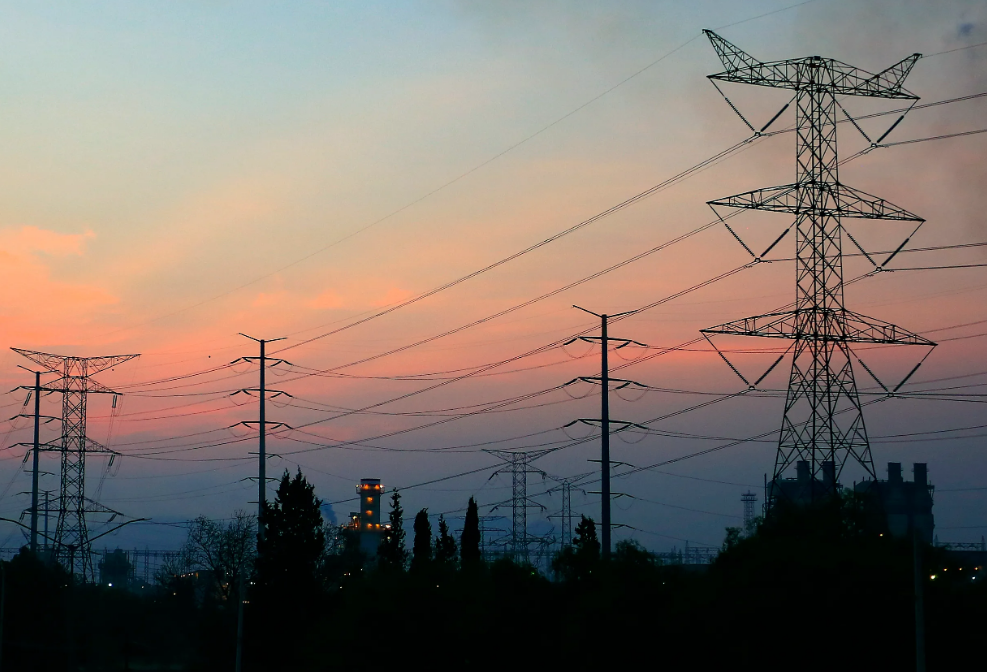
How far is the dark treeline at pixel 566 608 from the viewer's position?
123ft

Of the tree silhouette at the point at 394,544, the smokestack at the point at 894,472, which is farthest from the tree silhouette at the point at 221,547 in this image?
the smokestack at the point at 894,472

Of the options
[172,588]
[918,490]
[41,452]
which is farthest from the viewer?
[918,490]

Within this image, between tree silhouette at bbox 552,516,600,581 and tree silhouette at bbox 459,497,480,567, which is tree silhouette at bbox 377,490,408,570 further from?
tree silhouette at bbox 552,516,600,581

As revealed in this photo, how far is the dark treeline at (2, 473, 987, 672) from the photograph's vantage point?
37.4 meters

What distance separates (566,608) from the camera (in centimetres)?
5122

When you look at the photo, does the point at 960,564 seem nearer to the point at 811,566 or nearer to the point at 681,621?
the point at 811,566

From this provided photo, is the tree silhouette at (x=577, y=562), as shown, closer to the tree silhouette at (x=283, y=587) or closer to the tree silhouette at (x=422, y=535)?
the tree silhouette at (x=283, y=587)

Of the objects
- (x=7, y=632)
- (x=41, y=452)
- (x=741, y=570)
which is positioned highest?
(x=41, y=452)

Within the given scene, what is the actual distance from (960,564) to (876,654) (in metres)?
6.61

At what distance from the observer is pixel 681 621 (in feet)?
142

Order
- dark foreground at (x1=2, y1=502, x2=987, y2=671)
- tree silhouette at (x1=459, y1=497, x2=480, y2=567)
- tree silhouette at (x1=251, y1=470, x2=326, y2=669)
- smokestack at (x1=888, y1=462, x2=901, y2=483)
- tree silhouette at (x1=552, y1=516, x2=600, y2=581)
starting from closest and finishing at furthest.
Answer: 1. dark foreground at (x1=2, y1=502, x2=987, y2=671)
2. tree silhouette at (x1=552, y1=516, x2=600, y2=581)
3. tree silhouette at (x1=251, y1=470, x2=326, y2=669)
4. tree silhouette at (x1=459, y1=497, x2=480, y2=567)
5. smokestack at (x1=888, y1=462, x2=901, y2=483)

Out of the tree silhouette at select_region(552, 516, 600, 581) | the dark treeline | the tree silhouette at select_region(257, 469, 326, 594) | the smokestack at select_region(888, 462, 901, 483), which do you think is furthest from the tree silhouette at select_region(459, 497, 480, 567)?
the smokestack at select_region(888, 462, 901, 483)

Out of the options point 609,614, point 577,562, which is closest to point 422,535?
point 577,562

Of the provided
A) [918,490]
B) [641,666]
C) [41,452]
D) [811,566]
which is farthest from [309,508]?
[918,490]
